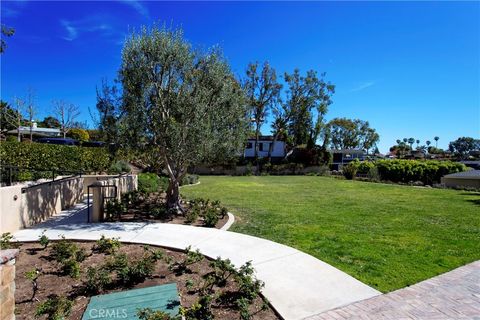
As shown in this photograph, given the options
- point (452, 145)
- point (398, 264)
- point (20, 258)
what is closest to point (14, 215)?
point (20, 258)

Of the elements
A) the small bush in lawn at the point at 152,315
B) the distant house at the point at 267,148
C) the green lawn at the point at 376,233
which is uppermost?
the distant house at the point at 267,148

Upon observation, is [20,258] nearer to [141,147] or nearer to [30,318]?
[30,318]

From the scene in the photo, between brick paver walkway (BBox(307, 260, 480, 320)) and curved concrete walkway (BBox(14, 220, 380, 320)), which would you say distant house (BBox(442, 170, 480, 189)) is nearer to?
brick paver walkway (BBox(307, 260, 480, 320))

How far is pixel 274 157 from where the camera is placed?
41.9m

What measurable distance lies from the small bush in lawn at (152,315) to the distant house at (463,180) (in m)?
22.6

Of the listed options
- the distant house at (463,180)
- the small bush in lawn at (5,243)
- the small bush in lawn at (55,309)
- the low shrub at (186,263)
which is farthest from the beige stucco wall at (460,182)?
Result: the small bush in lawn at (5,243)

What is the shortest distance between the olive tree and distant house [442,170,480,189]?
18.9 metres

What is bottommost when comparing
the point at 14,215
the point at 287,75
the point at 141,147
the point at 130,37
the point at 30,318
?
the point at 30,318

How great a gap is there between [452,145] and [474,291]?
13071 centimetres

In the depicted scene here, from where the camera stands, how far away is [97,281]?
4391 mm

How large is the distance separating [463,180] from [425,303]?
21250mm

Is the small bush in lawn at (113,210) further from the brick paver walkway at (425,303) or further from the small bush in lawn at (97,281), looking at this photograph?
the brick paver walkway at (425,303)

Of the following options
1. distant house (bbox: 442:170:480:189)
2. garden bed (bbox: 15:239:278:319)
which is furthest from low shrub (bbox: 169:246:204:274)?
distant house (bbox: 442:170:480:189)

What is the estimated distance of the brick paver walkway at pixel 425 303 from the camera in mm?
3838
